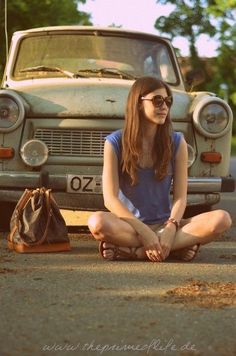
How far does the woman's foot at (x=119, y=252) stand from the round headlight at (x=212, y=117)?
4.91 feet

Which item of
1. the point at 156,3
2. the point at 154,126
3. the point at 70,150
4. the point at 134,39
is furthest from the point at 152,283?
the point at 156,3

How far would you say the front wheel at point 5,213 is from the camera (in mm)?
6509

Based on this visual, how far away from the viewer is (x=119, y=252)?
16.9 feet

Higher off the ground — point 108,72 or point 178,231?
point 108,72

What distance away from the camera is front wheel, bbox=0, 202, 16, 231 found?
6509 mm

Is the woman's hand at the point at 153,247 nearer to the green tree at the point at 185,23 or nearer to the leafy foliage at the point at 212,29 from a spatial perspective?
the leafy foliage at the point at 212,29

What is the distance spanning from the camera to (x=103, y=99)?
6191mm

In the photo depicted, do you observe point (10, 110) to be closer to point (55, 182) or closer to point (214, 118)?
point (55, 182)

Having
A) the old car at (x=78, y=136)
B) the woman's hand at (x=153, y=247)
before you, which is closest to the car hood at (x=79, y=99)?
the old car at (x=78, y=136)

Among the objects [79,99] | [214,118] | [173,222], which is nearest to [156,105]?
[173,222]

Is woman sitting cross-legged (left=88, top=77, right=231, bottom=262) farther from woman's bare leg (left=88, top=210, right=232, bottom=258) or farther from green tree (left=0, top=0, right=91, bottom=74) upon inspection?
green tree (left=0, top=0, right=91, bottom=74)

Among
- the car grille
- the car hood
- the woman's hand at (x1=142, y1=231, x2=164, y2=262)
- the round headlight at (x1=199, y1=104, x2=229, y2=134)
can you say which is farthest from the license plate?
the woman's hand at (x1=142, y1=231, x2=164, y2=262)

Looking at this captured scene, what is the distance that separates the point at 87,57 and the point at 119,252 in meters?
2.59

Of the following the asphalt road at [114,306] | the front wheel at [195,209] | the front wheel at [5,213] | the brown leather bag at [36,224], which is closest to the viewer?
the asphalt road at [114,306]
